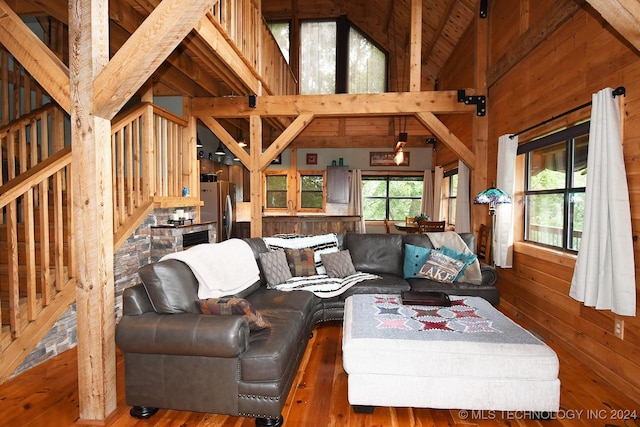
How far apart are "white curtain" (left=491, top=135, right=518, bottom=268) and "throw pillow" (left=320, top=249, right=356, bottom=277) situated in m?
1.78

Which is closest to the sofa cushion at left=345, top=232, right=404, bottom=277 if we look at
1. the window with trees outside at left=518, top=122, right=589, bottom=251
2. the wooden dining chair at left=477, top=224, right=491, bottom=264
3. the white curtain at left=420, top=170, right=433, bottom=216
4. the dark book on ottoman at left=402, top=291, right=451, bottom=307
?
the dark book on ottoman at left=402, top=291, right=451, bottom=307

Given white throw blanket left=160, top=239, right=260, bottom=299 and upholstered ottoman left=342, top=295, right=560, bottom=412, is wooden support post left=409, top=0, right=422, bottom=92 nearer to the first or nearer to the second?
white throw blanket left=160, top=239, right=260, bottom=299

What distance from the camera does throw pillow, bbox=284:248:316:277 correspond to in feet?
12.5

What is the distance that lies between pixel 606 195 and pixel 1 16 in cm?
422

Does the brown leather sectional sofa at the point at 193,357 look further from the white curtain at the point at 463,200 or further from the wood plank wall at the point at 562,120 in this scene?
the white curtain at the point at 463,200

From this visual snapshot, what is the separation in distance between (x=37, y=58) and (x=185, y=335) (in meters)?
1.91

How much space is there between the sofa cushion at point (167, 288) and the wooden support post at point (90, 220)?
26 cm

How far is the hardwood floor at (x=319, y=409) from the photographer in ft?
6.86

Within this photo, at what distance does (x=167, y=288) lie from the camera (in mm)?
2193

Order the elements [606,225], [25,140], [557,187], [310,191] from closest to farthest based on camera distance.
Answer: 1. [606,225]
2. [557,187]
3. [25,140]
4. [310,191]

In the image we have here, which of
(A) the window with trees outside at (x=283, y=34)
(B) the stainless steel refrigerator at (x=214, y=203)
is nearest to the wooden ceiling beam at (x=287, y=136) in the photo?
(B) the stainless steel refrigerator at (x=214, y=203)

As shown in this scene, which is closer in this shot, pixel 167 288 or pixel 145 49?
pixel 145 49

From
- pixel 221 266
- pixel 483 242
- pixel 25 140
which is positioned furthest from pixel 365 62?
pixel 221 266

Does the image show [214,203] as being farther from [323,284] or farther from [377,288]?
[377,288]
